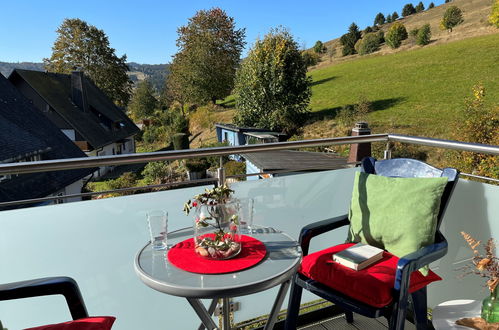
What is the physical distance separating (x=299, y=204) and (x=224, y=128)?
17923 mm

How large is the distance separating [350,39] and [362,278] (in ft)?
136

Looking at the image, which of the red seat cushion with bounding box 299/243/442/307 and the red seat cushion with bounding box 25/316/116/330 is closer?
the red seat cushion with bounding box 25/316/116/330

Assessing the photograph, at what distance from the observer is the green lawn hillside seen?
1731 cm

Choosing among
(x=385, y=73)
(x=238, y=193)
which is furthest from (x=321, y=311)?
(x=385, y=73)

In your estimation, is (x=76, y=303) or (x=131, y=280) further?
(x=131, y=280)

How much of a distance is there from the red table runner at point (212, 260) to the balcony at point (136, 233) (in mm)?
543

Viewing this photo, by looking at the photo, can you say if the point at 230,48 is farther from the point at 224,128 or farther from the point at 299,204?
the point at 299,204

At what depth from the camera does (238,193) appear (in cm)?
254

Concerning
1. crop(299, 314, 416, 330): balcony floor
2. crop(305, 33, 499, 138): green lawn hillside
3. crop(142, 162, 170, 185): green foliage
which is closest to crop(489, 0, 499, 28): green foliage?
crop(305, 33, 499, 138): green lawn hillside

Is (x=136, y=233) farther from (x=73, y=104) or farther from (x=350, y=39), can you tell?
(x=350, y=39)

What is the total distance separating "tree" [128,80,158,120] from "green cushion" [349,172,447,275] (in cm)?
4467

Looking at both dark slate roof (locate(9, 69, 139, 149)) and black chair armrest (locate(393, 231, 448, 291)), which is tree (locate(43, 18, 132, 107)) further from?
black chair armrest (locate(393, 231, 448, 291))

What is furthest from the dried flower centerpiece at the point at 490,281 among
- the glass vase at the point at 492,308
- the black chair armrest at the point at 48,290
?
the black chair armrest at the point at 48,290

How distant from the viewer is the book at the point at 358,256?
2.03 meters
